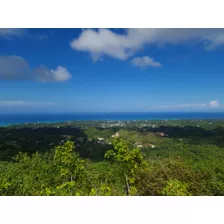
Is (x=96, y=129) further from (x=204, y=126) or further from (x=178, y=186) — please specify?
(x=204, y=126)

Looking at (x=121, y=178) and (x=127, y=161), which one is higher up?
(x=127, y=161)

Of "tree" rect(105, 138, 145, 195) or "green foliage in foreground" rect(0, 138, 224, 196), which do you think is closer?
"green foliage in foreground" rect(0, 138, 224, 196)

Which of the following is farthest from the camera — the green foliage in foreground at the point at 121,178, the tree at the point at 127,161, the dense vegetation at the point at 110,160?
the tree at the point at 127,161

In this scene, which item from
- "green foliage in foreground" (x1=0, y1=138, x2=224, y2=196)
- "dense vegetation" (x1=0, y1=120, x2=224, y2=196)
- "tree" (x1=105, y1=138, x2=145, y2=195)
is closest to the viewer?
"green foliage in foreground" (x1=0, y1=138, x2=224, y2=196)

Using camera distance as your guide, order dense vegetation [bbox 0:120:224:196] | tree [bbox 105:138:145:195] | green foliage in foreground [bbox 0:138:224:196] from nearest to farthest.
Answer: green foliage in foreground [bbox 0:138:224:196] → dense vegetation [bbox 0:120:224:196] → tree [bbox 105:138:145:195]

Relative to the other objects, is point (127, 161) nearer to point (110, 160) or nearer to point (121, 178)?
point (121, 178)

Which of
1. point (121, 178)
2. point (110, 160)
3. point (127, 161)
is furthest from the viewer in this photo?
point (110, 160)

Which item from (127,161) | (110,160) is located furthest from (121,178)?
(110,160)
